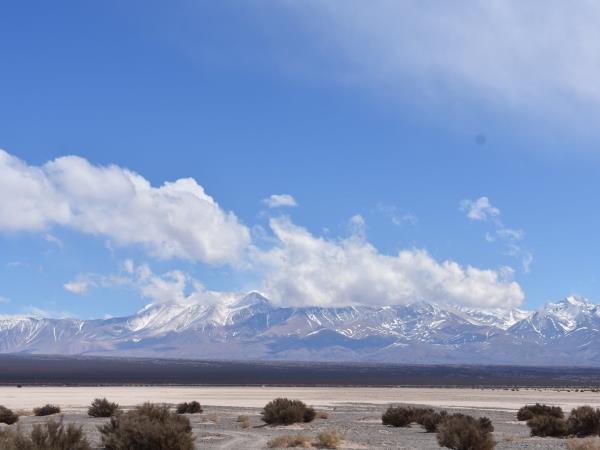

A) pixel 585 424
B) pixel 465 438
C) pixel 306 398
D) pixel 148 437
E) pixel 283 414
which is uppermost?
pixel 148 437

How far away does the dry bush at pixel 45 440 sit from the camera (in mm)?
15048

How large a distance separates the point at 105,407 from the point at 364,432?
1599 centimetres

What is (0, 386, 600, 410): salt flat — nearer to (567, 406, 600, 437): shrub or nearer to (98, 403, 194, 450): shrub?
(567, 406, 600, 437): shrub

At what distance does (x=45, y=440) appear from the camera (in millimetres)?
16359

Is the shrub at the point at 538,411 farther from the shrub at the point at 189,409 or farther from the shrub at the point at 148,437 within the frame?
the shrub at the point at 148,437

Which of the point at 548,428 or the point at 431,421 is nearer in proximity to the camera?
the point at 548,428

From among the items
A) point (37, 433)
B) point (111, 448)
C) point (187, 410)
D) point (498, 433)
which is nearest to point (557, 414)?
point (498, 433)

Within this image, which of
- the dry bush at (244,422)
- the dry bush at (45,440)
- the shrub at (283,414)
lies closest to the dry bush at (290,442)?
the dry bush at (45,440)

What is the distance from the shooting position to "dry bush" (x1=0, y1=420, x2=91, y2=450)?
1505cm

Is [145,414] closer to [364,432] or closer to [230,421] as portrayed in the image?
[364,432]

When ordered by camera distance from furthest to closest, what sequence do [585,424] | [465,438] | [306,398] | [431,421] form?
[306,398] → [431,421] → [585,424] → [465,438]

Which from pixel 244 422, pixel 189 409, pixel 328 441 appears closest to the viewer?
pixel 328 441

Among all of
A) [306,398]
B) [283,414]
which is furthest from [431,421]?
[306,398]

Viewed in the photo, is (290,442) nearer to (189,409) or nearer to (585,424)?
(585,424)
